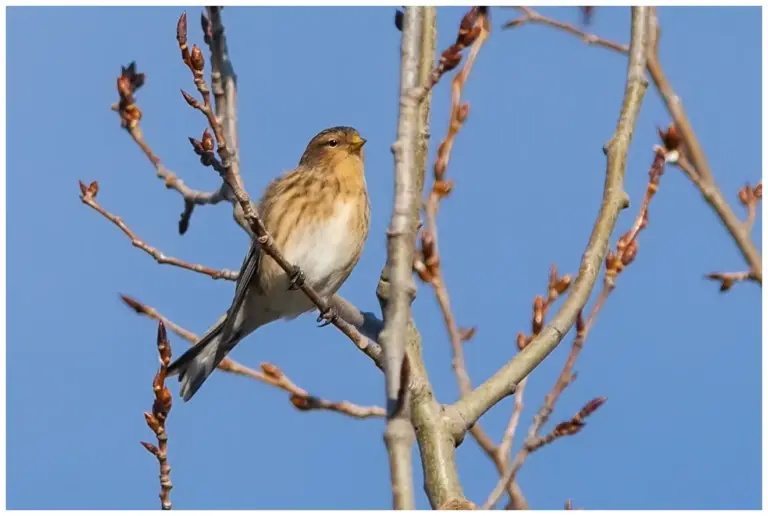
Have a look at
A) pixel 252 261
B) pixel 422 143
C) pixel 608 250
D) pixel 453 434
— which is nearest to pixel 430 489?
pixel 453 434

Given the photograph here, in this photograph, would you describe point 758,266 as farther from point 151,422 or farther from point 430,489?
point 151,422

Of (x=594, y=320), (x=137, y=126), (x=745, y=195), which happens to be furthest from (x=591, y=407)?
(x=137, y=126)

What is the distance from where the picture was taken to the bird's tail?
21.1ft

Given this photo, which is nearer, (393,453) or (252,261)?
(393,453)

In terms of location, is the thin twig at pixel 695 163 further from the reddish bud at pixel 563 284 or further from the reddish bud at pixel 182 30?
the reddish bud at pixel 182 30

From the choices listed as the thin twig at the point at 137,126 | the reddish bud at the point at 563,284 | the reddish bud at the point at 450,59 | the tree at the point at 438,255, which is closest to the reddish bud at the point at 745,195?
the tree at the point at 438,255

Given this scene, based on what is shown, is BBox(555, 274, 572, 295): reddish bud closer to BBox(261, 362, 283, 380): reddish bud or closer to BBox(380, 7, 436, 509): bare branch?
BBox(261, 362, 283, 380): reddish bud

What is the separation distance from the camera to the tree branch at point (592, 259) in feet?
13.1

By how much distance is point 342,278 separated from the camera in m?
6.98

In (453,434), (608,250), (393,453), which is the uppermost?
(608,250)

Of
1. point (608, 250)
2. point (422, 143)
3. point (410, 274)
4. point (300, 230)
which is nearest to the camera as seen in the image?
point (410, 274)

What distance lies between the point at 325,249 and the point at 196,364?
106 centimetres

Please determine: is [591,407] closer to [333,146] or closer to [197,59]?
[197,59]

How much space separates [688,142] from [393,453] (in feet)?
7.76
